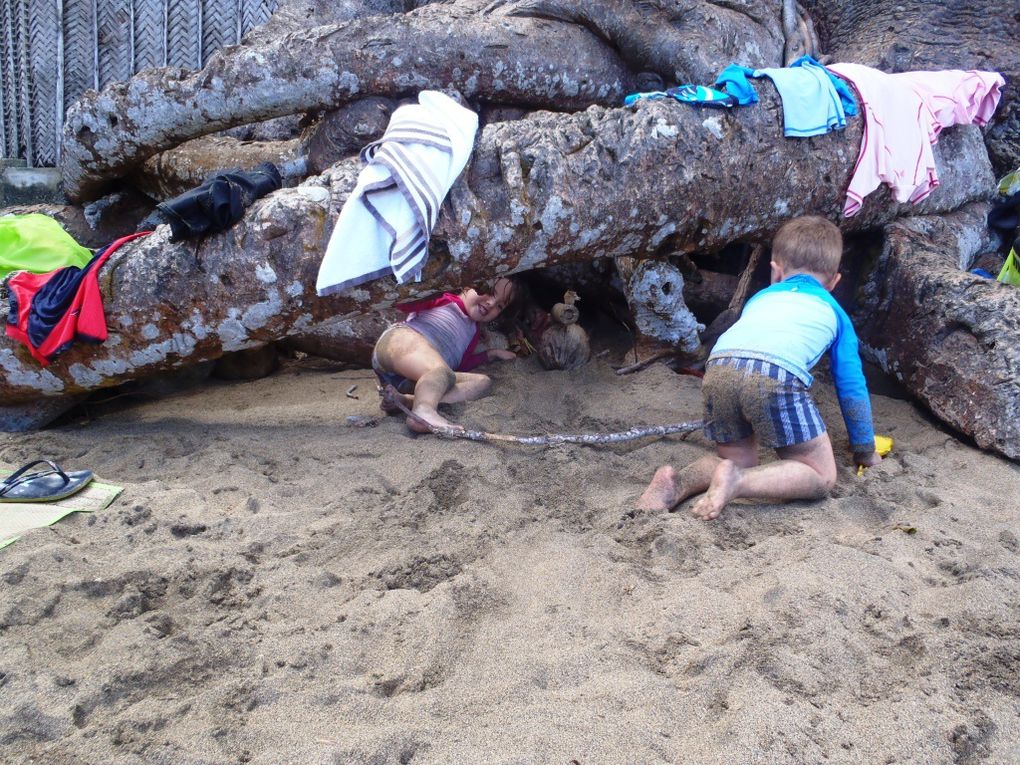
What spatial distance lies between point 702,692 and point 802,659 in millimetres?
300

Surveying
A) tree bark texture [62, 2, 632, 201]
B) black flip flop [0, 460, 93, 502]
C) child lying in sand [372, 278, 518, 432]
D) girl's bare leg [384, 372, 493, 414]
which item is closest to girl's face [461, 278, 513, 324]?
child lying in sand [372, 278, 518, 432]

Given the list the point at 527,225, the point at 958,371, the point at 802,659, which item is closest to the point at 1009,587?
the point at 802,659

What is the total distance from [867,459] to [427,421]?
1956 millimetres

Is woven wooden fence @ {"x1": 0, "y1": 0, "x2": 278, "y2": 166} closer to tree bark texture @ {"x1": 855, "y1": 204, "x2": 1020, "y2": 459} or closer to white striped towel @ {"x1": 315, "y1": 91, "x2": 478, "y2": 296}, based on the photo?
white striped towel @ {"x1": 315, "y1": 91, "x2": 478, "y2": 296}

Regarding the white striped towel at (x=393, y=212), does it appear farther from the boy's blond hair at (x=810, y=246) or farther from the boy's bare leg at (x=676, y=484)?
the boy's blond hair at (x=810, y=246)

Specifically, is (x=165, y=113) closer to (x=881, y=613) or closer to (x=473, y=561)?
(x=473, y=561)

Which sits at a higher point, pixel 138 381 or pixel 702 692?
pixel 702 692

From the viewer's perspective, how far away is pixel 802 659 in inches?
78.0

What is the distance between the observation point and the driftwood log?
3453mm

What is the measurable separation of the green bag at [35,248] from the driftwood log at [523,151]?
0.47 m

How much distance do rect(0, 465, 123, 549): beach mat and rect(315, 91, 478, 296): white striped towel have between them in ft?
3.81

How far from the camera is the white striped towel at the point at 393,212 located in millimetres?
3246

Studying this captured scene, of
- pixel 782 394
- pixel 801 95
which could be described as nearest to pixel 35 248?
pixel 782 394

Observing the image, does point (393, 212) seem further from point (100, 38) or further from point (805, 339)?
→ point (100, 38)
